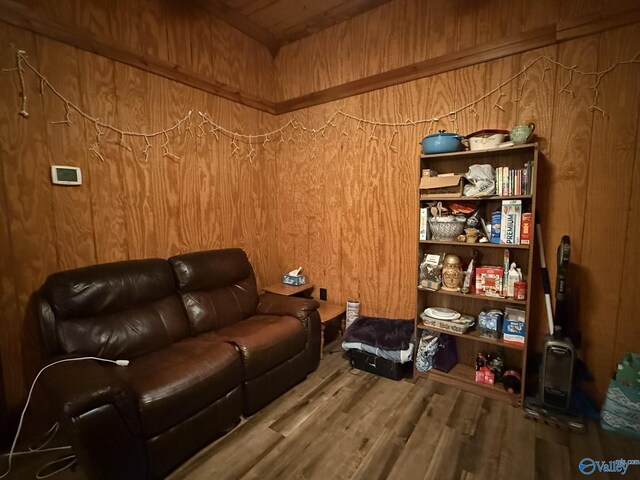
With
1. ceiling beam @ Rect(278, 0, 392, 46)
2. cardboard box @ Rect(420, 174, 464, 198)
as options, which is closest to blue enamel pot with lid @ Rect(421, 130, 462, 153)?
cardboard box @ Rect(420, 174, 464, 198)

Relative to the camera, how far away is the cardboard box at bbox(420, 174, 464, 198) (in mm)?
2148

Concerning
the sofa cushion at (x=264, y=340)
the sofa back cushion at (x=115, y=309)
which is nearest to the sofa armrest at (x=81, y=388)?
the sofa back cushion at (x=115, y=309)

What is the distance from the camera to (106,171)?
2.16 metres

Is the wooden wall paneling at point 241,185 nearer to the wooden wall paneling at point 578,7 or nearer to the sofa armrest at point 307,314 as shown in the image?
the sofa armrest at point 307,314

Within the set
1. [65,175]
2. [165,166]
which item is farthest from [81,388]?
[165,166]

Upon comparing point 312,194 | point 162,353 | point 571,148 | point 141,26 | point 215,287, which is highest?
point 141,26

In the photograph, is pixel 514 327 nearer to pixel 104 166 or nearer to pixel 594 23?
pixel 594 23

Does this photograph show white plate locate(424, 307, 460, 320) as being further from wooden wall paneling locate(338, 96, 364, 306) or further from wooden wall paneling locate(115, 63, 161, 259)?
wooden wall paneling locate(115, 63, 161, 259)

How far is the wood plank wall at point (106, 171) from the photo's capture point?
71.1 inches

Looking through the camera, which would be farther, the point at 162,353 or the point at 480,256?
the point at 480,256

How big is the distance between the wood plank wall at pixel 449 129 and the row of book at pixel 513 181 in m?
0.24

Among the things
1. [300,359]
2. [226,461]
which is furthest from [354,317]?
[226,461]

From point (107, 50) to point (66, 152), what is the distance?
75 cm

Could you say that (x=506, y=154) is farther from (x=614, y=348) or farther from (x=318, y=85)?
(x=318, y=85)
